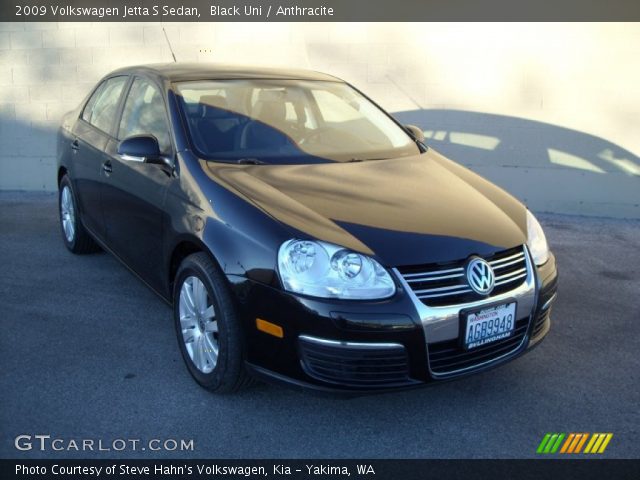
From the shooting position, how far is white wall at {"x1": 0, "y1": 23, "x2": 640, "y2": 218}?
702 centimetres

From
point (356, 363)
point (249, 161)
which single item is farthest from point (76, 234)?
point (356, 363)

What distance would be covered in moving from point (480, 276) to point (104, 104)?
128 inches

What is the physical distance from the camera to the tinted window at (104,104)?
4.62 metres

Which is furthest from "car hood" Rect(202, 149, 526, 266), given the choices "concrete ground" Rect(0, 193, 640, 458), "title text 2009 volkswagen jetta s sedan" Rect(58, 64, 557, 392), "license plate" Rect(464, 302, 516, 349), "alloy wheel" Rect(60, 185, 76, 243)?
"alloy wheel" Rect(60, 185, 76, 243)

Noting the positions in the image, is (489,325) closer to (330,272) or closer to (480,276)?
(480,276)

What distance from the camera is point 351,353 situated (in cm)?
273

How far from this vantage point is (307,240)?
2807 millimetres

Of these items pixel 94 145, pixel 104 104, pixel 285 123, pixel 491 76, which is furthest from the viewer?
pixel 491 76

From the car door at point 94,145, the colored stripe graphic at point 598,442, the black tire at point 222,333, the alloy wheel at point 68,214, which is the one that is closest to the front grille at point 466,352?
the colored stripe graphic at point 598,442

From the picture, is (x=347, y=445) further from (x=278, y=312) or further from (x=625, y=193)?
(x=625, y=193)

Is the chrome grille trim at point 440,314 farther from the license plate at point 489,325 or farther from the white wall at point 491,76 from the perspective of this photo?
the white wall at point 491,76

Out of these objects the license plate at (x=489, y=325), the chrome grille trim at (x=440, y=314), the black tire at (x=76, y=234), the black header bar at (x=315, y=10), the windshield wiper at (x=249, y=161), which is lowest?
→ the black tire at (x=76, y=234)

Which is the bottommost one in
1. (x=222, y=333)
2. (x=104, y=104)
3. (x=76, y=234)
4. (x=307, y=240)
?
(x=76, y=234)
